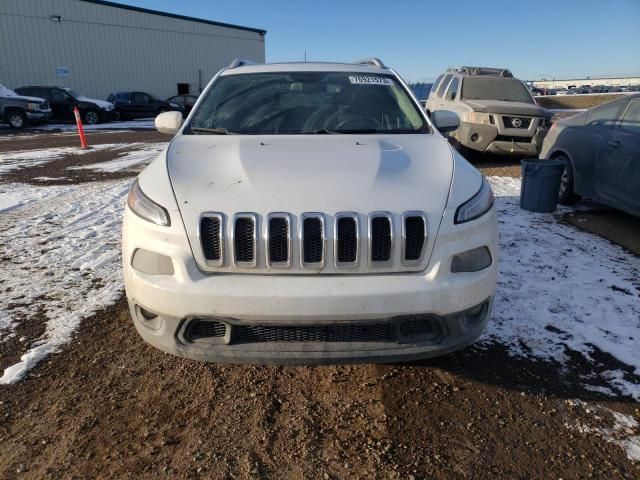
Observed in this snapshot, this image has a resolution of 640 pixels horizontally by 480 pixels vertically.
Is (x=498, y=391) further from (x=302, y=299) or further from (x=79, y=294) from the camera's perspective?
(x=79, y=294)

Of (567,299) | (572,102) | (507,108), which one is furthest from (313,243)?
(572,102)

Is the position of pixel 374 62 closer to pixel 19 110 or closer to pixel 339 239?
pixel 339 239

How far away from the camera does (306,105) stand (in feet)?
12.0

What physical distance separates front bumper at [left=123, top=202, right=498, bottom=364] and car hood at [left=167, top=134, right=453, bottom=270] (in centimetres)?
19

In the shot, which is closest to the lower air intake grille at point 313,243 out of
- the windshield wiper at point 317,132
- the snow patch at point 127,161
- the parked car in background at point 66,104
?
the windshield wiper at point 317,132

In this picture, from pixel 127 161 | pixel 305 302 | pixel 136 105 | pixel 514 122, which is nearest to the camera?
pixel 305 302

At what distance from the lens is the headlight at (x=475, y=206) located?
7.80 feet

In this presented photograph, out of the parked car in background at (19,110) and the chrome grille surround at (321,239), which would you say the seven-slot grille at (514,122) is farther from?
the parked car in background at (19,110)

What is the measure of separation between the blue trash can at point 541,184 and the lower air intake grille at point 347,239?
4745mm

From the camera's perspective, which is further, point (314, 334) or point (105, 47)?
point (105, 47)

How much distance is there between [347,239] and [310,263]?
21 centimetres

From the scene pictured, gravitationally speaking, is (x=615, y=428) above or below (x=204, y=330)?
below

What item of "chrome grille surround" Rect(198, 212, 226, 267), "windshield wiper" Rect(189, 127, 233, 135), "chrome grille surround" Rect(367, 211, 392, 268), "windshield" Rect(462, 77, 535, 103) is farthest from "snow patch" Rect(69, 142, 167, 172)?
"chrome grille surround" Rect(367, 211, 392, 268)

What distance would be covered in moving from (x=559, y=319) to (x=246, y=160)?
8.06 feet
